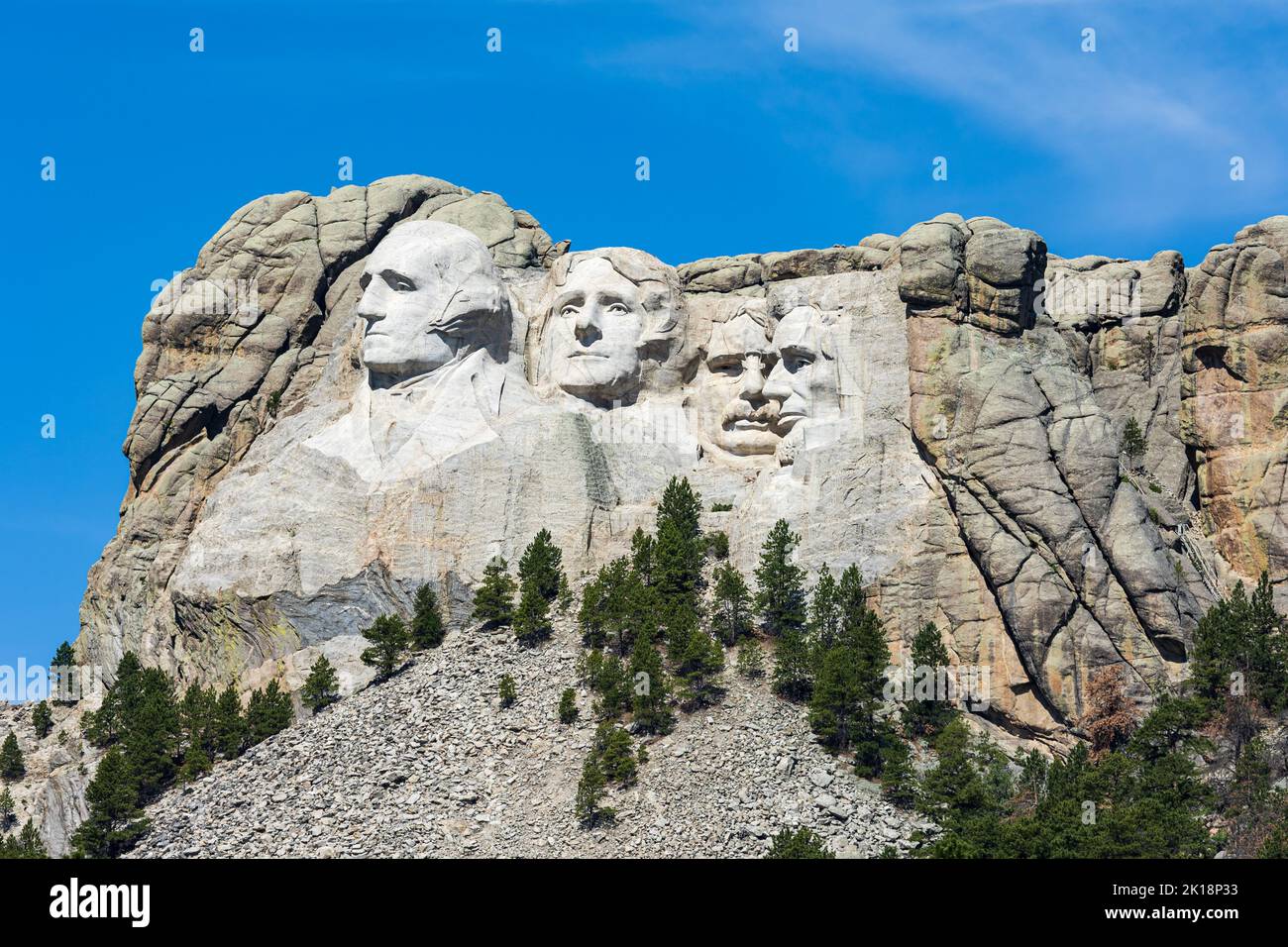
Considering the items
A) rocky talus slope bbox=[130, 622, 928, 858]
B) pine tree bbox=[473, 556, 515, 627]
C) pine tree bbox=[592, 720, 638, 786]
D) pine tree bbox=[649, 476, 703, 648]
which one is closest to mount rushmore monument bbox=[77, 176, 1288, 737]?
pine tree bbox=[473, 556, 515, 627]

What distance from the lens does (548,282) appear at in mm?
62469

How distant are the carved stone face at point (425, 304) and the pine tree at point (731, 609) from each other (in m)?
8.59

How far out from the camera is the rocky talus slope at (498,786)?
161 ft

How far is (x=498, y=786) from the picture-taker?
168 ft

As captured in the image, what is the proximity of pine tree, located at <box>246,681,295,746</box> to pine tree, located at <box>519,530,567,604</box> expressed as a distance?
5.43 m

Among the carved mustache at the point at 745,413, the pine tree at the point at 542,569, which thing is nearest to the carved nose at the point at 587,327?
the carved mustache at the point at 745,413

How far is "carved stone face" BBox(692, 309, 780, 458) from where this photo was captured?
60.4 metres

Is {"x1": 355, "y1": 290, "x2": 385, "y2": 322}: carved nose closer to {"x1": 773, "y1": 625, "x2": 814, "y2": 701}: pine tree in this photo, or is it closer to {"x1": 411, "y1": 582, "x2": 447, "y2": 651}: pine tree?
{"x1": 411, "y1": 582, "x2": 447, "y2": 651}: pine tree

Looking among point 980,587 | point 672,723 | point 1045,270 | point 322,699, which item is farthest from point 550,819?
point 1045,270

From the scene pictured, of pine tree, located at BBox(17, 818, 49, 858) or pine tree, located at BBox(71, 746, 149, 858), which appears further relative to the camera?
pine tree, located at BBox(17, 818, 49, 858)

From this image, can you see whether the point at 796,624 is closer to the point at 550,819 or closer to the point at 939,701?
the point at 939,701

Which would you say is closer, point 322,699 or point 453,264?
point 322,699
